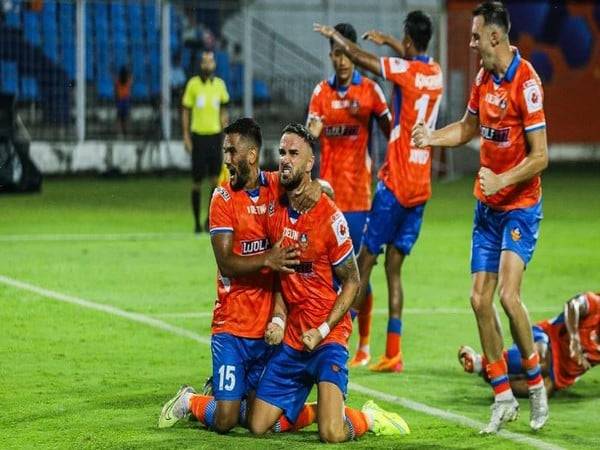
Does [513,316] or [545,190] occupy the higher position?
[513,316]

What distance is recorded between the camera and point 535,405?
790cm

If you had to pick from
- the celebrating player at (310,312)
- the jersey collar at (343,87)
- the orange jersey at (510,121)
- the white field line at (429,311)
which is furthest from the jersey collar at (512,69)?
the white field line at (429,311)

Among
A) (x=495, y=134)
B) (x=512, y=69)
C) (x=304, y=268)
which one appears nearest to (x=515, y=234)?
(x=495, y=134)

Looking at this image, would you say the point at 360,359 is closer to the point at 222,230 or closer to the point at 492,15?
the point at 222,230

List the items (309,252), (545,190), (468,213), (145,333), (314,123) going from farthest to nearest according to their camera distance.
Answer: (545,190), (468,213), (145,333), (314,123), (309,252)

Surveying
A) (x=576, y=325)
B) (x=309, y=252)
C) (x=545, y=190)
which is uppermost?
(x=309, y=252)

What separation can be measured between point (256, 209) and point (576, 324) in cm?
241

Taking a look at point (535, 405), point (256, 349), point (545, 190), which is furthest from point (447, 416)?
point (545, 190)

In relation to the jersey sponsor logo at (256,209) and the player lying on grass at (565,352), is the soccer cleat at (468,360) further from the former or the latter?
the jersey sponsor logo at (256,209)

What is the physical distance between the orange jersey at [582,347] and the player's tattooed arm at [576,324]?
0.06 feet

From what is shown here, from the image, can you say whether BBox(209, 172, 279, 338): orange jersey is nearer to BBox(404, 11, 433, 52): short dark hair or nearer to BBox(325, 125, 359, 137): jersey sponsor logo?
BBox(404, 11, 433, 52): short dark hair

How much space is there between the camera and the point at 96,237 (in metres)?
18.1

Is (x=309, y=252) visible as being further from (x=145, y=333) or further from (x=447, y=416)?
(x=145, y=333)

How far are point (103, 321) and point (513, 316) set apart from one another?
443 centimetres
